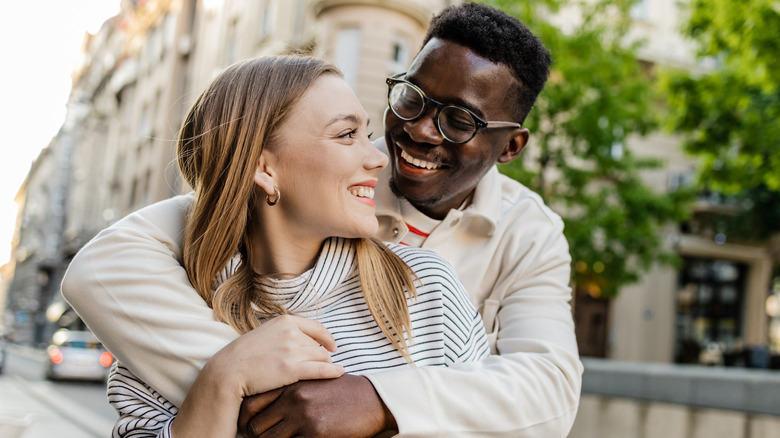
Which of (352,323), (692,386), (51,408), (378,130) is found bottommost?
(51,408)

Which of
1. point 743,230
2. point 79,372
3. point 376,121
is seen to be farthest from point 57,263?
point 743,230


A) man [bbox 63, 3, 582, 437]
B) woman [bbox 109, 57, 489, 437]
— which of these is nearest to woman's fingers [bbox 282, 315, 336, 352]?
woman [bbox 109, 57, 489, 437]

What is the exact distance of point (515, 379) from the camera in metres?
1.83

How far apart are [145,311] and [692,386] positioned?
481cm

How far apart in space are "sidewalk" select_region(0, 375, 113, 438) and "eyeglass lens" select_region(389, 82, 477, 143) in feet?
22.6

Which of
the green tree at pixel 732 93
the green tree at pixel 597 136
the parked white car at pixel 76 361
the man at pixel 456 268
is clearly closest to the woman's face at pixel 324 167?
the man at pixel 456 268

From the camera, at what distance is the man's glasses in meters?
2.46

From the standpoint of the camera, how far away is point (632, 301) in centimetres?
2373

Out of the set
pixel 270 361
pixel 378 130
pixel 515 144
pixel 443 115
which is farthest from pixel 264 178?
pixel 378 130

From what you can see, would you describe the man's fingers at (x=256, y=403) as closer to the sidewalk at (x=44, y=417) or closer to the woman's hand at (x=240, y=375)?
the woman's hand at (x=240, y=375)

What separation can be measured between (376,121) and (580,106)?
4.21m

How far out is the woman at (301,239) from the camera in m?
1.86

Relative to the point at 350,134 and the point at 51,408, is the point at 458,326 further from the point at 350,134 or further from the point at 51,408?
the point at 51,408

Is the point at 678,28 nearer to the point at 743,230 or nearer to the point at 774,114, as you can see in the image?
the point at 774,114
